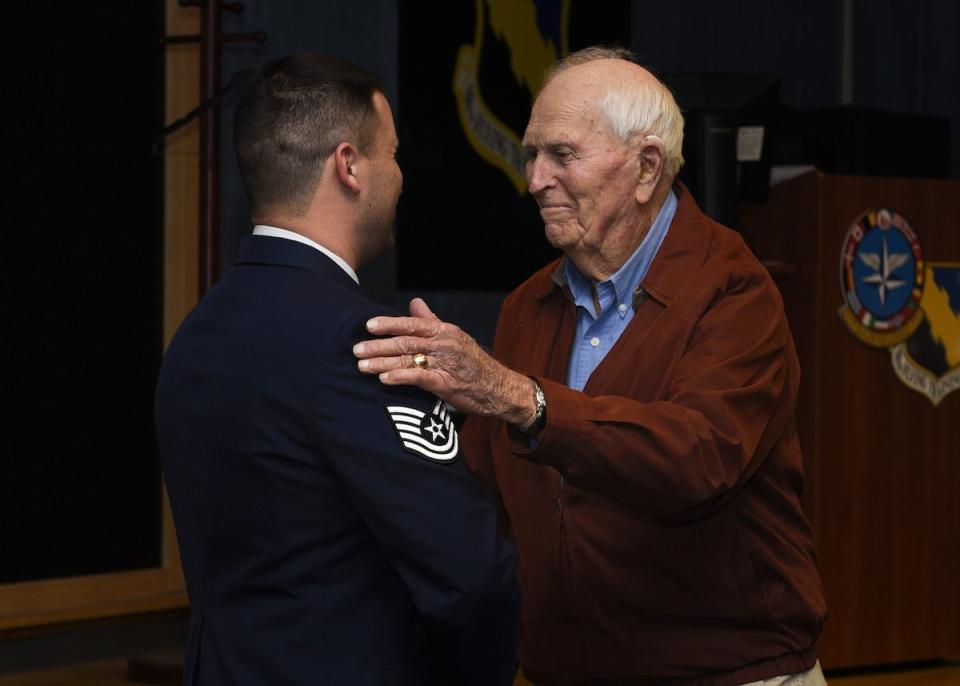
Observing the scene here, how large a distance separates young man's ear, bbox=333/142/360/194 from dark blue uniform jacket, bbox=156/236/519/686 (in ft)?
0.41

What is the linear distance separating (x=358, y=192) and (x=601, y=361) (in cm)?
46

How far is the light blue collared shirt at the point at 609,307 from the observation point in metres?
1.95

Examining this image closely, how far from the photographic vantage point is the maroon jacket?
1.77 m

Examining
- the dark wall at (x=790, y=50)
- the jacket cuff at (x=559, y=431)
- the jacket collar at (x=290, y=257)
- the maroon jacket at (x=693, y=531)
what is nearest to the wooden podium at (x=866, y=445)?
the dark wall at (x=790, y=50)

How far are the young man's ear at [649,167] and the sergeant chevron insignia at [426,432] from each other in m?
0.57

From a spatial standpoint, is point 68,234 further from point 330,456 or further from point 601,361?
point 330,456

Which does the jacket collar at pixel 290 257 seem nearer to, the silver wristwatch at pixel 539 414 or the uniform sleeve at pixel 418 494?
the uniform sleeve at pixel 418 494

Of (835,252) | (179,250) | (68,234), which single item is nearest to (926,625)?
(835,252)

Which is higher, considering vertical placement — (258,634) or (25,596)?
(258,634)

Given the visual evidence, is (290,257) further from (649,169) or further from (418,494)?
(649,169)

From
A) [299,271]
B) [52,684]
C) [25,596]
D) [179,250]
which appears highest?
[299,271]

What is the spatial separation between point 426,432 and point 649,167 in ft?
2.14

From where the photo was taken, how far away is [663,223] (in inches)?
78.3

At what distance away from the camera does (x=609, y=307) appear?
1967 millimetres
